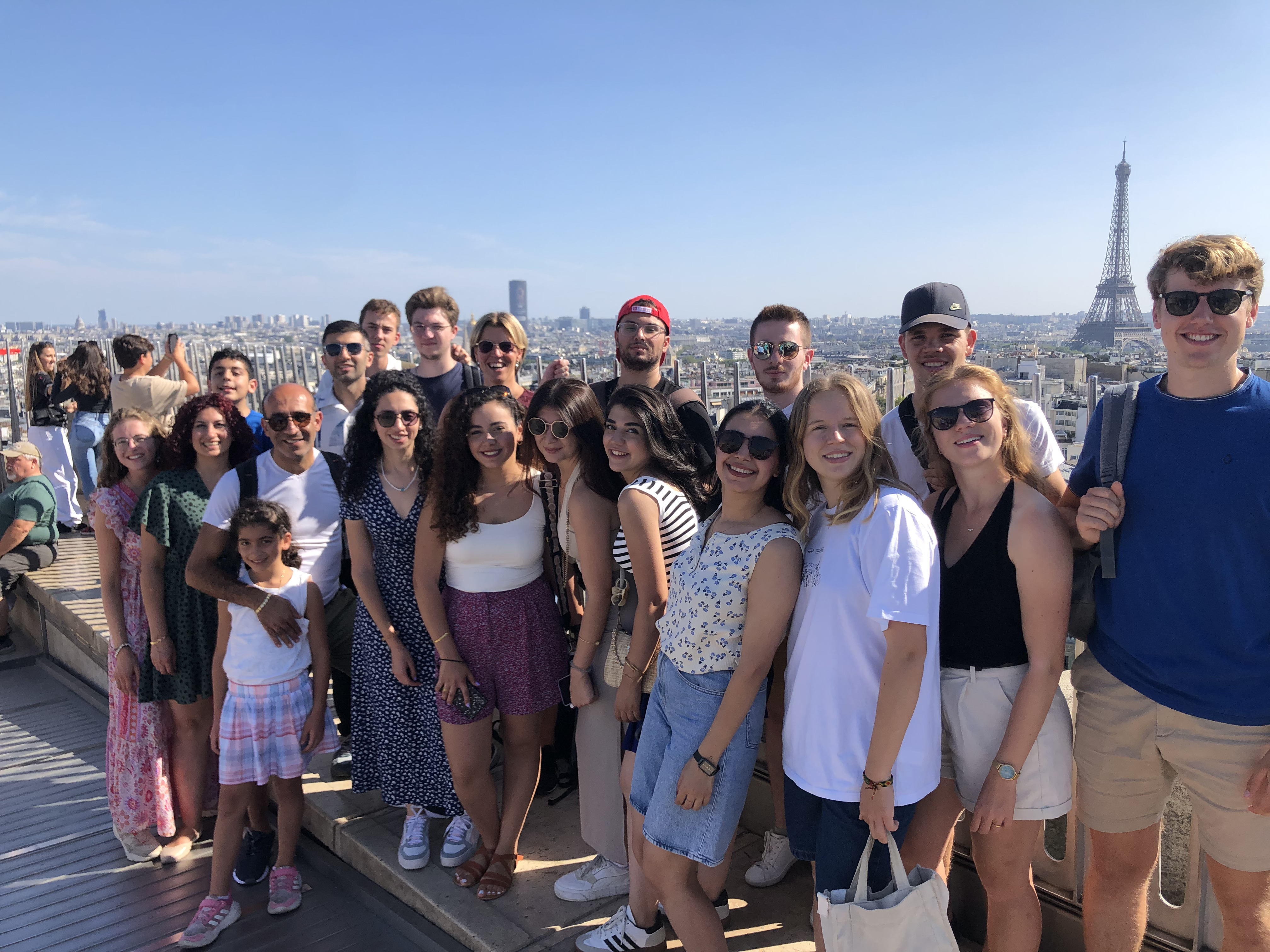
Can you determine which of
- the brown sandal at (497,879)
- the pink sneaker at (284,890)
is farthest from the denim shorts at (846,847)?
the pink sneaker at (284,890)

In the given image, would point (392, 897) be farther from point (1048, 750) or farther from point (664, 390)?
point (1048, 750)

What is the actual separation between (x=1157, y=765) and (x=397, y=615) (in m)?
2.94

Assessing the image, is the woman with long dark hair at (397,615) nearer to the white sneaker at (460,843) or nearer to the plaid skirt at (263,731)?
the white sneaker at (460,843)

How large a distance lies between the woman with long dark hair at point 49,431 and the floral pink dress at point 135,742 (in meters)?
6.47

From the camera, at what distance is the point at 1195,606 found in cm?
212

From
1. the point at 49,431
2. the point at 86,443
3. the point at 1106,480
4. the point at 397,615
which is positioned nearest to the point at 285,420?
the point at 397,615

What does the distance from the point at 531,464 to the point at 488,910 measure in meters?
1.88

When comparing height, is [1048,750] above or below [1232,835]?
above

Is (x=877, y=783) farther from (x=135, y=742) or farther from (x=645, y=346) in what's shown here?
(x=135, y=742)

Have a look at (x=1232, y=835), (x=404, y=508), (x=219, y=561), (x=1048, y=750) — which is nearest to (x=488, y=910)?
(x=404, y=508)

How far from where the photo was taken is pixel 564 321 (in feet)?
161

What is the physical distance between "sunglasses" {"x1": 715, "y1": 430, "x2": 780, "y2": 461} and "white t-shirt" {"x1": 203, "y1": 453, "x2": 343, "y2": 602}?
2251 mm

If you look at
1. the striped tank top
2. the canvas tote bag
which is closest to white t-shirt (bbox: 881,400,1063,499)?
the striped tank top

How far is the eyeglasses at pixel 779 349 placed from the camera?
3.94 meters
